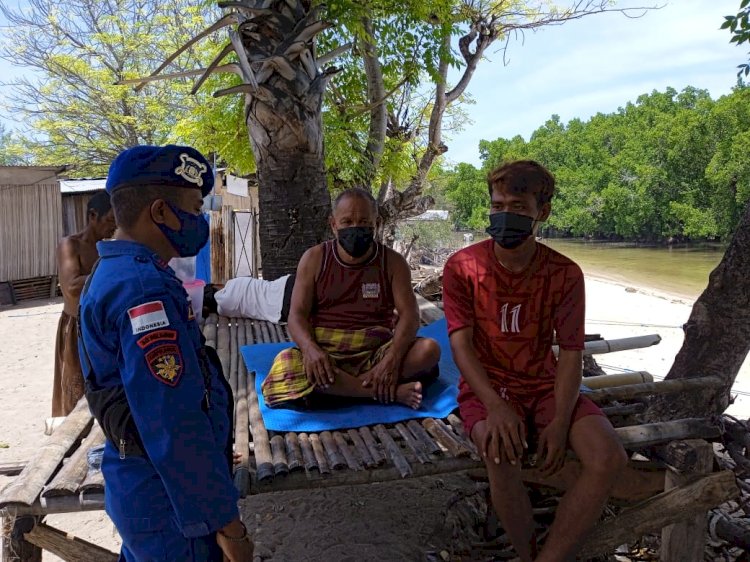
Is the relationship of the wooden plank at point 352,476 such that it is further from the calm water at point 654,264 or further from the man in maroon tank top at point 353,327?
the calm water at point 654,264

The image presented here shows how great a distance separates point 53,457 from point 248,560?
1358 mm

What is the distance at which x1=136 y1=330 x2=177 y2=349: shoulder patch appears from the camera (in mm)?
1293

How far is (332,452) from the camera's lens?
2.41 metres

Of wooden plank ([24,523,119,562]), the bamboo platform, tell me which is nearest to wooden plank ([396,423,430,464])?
the bamboo platform

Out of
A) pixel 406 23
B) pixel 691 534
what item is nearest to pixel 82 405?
pixel 691 534

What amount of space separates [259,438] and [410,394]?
780 millimetres

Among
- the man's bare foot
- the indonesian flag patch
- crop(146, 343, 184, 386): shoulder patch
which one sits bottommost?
the man's bare foot

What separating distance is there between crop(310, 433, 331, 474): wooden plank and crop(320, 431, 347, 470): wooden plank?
15 millimetres

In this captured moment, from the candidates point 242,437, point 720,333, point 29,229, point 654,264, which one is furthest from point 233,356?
point 654,264

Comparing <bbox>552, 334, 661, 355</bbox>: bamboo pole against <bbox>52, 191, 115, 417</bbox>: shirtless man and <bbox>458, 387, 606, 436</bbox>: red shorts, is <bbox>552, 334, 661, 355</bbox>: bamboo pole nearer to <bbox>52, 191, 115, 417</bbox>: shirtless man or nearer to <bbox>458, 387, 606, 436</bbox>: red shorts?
<bbox>458, 387, 606, 436</bbox>: red shorts

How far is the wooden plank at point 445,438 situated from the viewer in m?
2.38

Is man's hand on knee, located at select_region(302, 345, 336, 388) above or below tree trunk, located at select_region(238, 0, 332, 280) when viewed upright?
below

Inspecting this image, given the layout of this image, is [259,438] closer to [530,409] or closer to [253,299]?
[530,409]

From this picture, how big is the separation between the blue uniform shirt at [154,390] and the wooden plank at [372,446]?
1.02 m
